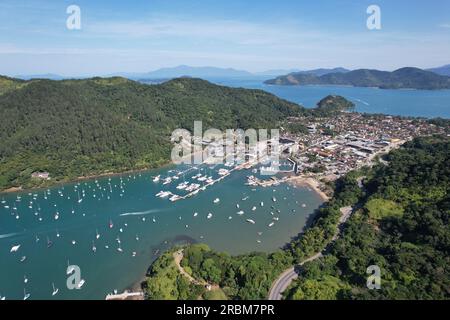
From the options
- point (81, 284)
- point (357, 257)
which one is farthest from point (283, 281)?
point (81, 284)

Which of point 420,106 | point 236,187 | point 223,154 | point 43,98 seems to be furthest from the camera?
point 420,106

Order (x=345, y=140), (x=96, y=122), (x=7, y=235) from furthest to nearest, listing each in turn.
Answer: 1. (x=345, y=140)
2. (x=96, y=122)
3. (x=7, y=235)

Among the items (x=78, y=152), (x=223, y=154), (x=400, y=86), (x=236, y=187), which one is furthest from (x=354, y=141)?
(x=400, y=86)

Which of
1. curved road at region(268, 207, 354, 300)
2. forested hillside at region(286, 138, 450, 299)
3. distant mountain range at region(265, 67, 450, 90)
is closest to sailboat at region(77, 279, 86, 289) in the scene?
curved road at region(268, 207, 354, 300)

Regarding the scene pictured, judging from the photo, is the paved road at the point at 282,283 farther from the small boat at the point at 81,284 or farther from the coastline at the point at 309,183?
the coastline at the point at 309,183

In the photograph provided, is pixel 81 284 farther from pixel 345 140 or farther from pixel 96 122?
pixel 345 140

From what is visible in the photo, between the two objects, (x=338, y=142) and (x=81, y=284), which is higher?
(x=338, y=142)
